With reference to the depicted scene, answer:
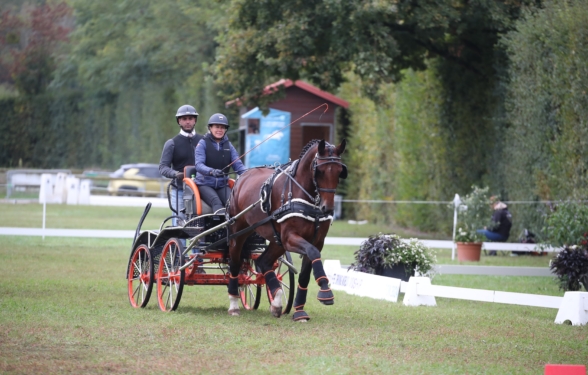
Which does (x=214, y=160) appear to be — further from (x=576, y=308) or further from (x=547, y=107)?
(x=547, y=107)

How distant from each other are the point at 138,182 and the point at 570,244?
99.6ft

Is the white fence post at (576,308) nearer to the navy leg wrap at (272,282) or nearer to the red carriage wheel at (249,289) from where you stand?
the navy leg wrap at (272,282)

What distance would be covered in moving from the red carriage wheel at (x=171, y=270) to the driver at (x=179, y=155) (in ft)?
2.19

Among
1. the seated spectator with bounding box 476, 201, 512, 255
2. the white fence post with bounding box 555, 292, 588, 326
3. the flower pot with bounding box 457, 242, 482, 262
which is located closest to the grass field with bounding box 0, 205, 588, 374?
the white fence post with bounding box 555, 292, 588, 326

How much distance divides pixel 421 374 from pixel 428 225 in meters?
18.9

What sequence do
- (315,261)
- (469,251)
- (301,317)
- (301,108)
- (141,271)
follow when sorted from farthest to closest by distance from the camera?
(301,108), (469,251), (141,271), (301,317), (315,261)

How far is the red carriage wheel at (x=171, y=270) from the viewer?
10203 millimetres

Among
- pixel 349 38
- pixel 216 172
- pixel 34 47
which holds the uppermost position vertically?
pixel 34 47

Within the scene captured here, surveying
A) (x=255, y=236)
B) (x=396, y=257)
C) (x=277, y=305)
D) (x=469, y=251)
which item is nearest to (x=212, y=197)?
(x=255, y=236)

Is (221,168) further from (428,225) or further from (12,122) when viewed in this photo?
(12,122)

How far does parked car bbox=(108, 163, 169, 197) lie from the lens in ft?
133

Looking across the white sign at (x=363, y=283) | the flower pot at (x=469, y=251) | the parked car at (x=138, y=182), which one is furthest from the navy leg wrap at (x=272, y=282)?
the parked car at (x=138, y=182)

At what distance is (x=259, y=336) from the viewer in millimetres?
8727

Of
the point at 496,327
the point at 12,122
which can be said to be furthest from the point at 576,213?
the point at 12,122
